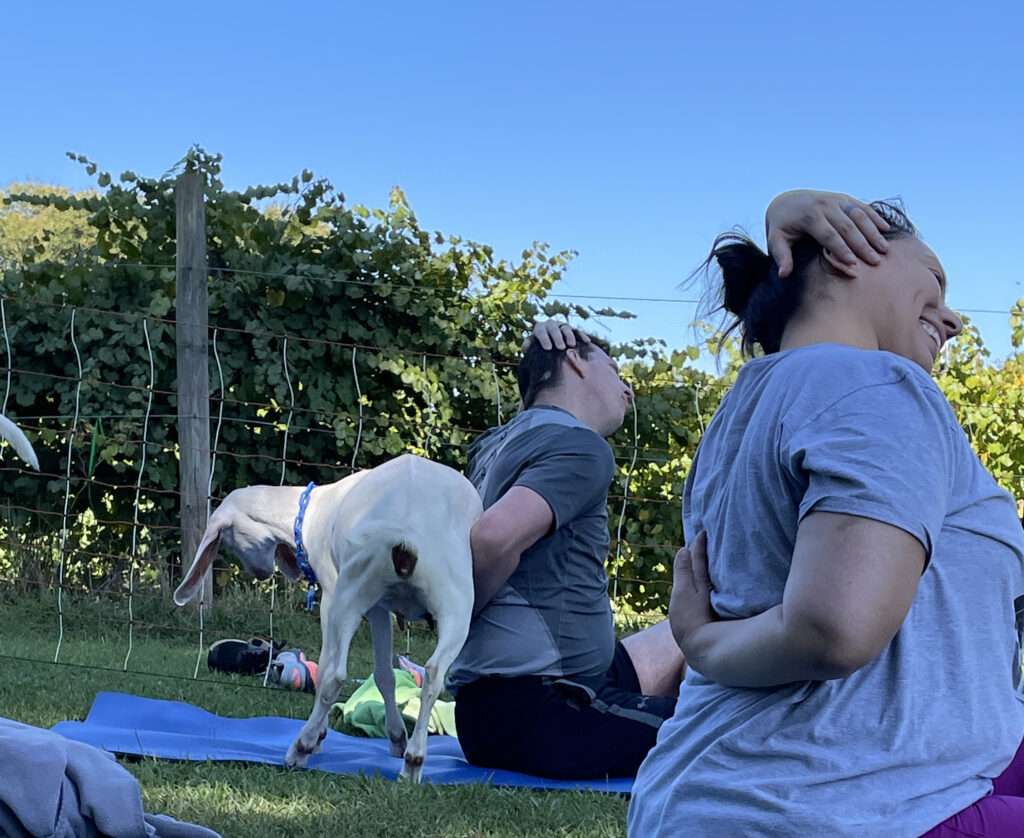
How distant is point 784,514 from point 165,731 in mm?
3548

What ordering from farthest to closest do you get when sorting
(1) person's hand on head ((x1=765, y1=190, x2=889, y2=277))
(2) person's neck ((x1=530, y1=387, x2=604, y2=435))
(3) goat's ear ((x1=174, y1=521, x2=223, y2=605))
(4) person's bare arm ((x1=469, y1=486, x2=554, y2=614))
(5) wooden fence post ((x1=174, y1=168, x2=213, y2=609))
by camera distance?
(5) wooden fence post ((x1=174, y1=168, x2=213, y2=609)) < (3) goat's ear ((x1=174, y1=521, x2=223, y2=605)) < (2) person's neck ((x1=530, y1=387, x2=604, y2=435)) < (4) person's bare arm ((x1=469, y1=486, x2=554, y2=614)) < (1) person's hand on head ((x1=765, y1=190, x2=889, y2=277))

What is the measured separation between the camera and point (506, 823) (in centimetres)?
329

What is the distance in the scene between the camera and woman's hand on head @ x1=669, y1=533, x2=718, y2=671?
1569 mm

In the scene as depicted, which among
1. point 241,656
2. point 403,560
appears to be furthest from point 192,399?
point 403,560

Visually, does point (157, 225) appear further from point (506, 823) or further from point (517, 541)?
point (506, 823)

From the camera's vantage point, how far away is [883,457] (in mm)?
1358

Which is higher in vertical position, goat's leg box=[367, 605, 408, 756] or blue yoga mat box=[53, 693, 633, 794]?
goat's leg box=[367, 605, 408, 756]

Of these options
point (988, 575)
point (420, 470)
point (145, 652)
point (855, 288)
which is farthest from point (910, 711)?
point (145, 652)

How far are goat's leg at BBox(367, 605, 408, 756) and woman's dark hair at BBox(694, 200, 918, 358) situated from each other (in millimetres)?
2664

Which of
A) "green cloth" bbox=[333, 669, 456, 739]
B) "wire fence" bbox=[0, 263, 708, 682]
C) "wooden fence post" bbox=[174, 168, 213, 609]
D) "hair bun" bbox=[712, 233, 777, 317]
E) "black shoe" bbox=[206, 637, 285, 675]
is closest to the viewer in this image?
"hair bun" bbox=[712, 233, 777, 317]

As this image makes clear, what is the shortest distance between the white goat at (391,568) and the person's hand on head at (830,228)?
7.50ft

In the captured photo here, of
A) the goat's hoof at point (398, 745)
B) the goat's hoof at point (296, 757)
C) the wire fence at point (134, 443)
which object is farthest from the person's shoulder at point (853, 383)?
the wire fence at point (134, 443)

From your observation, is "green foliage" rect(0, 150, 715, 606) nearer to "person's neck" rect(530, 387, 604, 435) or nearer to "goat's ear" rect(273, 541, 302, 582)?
"goat's ear" rect(273, 541, 302, 582)

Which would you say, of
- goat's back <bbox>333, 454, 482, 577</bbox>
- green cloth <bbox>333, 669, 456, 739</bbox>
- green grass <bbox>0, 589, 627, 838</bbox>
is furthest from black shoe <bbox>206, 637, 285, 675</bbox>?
goat's back <bbox>333, 454, 482, 577</bbox>
